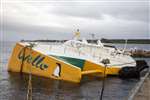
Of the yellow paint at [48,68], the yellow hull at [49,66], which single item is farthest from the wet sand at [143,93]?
the yellow hull at [49,66]

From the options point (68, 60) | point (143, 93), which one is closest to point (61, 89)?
point (68, 60)

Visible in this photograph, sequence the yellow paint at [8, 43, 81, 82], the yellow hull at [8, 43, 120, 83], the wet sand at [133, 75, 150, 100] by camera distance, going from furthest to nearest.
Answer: the yellow hull at [8, 43, 120, 83]
the yellow paint at [8, 43, 81, 82]
the wet sand at [133, 75, 150, 100]

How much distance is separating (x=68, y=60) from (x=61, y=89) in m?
5.42

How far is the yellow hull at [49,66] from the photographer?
2017cm

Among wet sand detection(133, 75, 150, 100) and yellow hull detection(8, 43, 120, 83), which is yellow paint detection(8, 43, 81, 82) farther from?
wet sand detection(133, 75, 150, 100)

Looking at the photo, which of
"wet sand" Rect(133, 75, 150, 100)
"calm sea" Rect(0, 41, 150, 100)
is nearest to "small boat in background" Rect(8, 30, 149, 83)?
"calm sea" Rect(0, 41, 150, 100)

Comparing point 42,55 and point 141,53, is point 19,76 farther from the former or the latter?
point 141,53

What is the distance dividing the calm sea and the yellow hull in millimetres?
512

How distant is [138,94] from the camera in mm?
12953

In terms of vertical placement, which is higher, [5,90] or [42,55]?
[42,55]

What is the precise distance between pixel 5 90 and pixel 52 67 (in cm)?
455

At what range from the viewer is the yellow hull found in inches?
794

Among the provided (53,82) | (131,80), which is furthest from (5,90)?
(131,80)

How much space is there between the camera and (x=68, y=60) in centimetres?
2327
